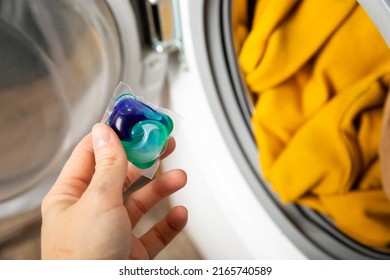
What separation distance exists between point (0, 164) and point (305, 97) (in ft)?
1.38

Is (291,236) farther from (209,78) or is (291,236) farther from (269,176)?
(209,78)

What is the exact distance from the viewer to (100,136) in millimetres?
391

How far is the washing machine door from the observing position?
20.9 inches

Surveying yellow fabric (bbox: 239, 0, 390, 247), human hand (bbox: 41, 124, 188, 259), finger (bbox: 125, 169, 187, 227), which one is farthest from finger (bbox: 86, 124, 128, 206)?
yellow fabric (bbox: 239, 0, 390, 247)

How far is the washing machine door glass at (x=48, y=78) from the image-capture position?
529 mm

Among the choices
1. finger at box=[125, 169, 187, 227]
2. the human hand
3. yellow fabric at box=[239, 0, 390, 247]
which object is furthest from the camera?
yellow fabric at box=[239, 0, 390, 247]

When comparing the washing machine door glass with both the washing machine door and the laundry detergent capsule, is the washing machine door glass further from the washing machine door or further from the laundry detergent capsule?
the laundry detergent capsule

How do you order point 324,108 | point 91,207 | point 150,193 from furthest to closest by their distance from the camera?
point 324,108, point 150,193, point 91,207

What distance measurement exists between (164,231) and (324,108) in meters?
0.27

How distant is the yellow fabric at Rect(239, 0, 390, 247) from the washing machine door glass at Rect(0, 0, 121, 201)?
212mm

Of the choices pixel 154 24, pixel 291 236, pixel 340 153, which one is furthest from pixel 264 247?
pixel 154 24

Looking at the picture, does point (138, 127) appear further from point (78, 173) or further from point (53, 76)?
point (53, 76)

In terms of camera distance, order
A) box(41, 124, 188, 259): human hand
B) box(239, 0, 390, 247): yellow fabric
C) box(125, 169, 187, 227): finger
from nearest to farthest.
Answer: box(41, 124, 188, 259): human hand, box(125, 169, 187, 227): finger, box(239, 0, 390, 247): yellow fabric

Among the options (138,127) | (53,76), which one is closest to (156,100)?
(53,76)
